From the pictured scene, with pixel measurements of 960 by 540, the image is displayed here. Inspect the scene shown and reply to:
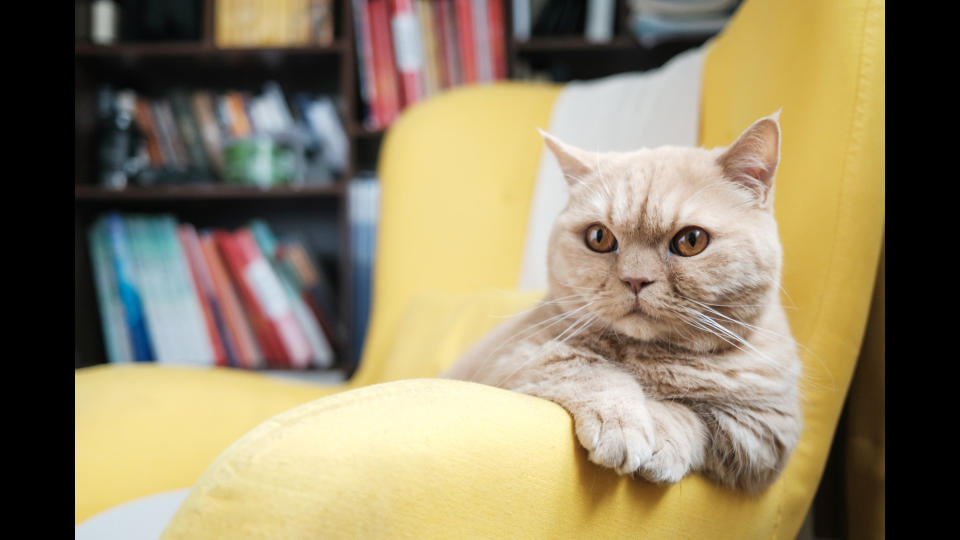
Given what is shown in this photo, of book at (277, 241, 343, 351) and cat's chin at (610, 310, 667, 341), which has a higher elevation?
cat's chin at (610, 310, 667, 341)

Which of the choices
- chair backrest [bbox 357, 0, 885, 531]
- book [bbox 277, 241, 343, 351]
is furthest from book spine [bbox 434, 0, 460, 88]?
chair backrest [bbox 357, 0, 885, 531]

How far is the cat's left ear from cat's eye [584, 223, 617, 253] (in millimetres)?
136

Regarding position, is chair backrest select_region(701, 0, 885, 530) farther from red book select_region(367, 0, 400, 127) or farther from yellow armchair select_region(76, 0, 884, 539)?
red book select_region(367, 0, 400, 127)

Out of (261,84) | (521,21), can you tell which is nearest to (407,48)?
(521,21)

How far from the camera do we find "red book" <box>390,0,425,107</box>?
158 cm

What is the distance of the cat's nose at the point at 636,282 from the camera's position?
1.95 ft

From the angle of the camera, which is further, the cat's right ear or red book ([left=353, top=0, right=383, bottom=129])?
red book ([left=353, top=0, right=383, bottom=129])

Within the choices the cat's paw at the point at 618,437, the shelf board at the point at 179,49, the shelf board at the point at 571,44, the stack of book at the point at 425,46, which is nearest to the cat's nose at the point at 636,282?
the cat's paw at the point at 618,437

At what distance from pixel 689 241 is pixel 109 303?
1756 mm

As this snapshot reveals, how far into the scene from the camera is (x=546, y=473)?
519 mm

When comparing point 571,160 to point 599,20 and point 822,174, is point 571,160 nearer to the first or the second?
point 822,174
